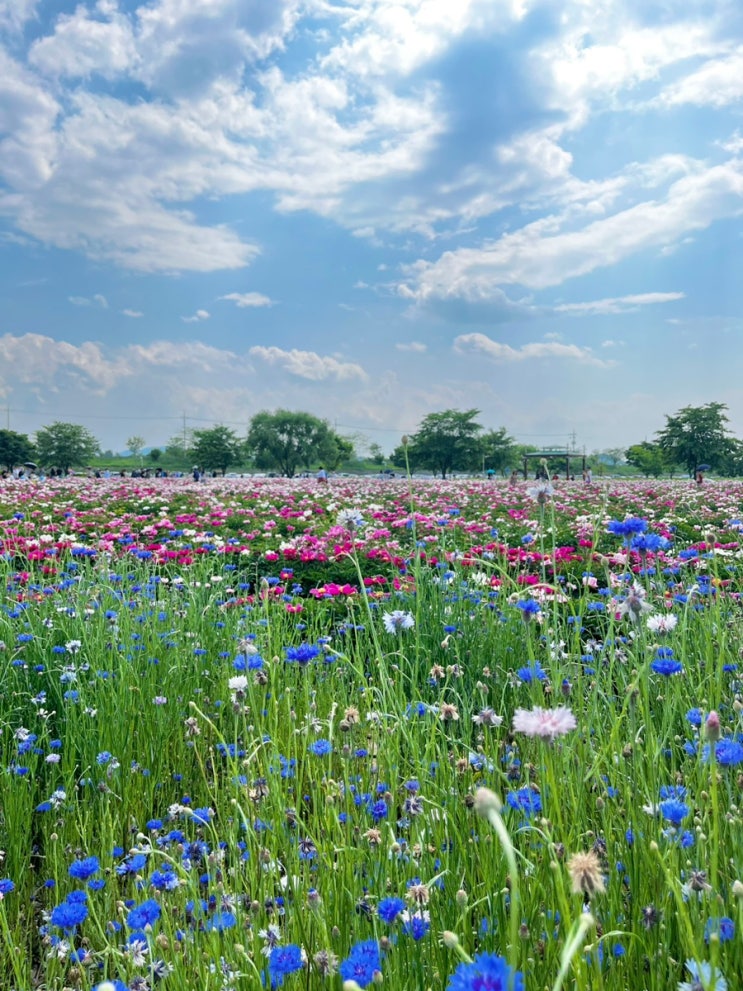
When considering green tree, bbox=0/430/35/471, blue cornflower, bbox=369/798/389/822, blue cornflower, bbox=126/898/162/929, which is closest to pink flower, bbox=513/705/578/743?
blue cornflower, bbox=369/798/389/822

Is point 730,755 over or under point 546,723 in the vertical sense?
under

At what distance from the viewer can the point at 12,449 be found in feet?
256

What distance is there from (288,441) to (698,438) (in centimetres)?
4269

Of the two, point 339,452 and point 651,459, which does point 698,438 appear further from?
point 339,452

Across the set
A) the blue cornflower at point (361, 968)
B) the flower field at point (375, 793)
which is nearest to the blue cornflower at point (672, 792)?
the flower field at point (375, 793)

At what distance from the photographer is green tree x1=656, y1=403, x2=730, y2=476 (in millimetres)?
63156

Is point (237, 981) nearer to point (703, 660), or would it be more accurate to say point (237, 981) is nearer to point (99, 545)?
point (703, 660)

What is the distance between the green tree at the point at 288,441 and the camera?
8212 centimetres

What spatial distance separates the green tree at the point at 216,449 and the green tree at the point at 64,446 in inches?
519

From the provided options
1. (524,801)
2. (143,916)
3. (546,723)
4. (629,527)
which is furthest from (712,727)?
(143,916)

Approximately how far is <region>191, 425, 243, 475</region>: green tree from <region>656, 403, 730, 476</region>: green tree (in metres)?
44.9

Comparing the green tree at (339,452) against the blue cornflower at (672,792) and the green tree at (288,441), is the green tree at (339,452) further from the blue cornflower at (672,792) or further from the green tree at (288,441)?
the blue cornflower at (672,792)

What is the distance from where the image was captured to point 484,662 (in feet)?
13.4

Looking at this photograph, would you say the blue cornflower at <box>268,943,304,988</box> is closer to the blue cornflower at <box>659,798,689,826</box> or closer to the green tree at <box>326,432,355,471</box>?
the blue cornflower at <box>659,798,689,826</box>
